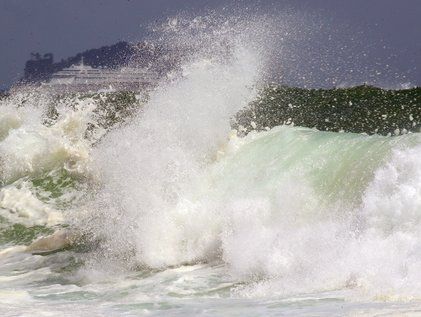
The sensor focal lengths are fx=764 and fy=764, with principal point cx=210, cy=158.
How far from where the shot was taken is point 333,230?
8.26 meters

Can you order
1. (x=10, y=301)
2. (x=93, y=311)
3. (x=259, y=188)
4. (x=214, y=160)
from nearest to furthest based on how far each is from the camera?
(x=93, y=311)
(x=10, y=301)
(x=259, y=188)
(x=214, y=160)

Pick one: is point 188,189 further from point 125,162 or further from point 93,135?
point 93,135

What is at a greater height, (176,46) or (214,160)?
(176,46)

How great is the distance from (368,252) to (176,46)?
9.94 metres

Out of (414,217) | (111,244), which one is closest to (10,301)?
(111,244)

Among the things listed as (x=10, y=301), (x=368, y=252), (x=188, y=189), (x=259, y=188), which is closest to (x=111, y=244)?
(x=188, y=189)

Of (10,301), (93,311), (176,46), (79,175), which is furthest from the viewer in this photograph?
(176,46)

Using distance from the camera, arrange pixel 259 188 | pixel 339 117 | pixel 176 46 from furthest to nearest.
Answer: pixel 339 117, pixel 176 46, pixel 259 188

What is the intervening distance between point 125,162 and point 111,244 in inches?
95.6

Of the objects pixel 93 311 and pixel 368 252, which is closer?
pixel 93 311

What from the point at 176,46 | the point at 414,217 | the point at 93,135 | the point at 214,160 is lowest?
→ the point at 414,217

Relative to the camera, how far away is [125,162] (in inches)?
493

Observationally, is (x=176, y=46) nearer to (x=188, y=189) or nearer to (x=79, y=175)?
(x=79, y=175)

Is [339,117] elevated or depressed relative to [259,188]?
elevated
